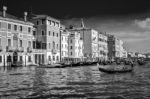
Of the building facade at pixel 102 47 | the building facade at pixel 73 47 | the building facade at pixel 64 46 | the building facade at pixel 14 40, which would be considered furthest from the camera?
the building facade at pixel 102 47

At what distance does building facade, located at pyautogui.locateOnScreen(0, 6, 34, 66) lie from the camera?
36.8 meters

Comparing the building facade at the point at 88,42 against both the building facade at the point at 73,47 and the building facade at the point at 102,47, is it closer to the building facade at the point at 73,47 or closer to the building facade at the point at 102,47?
the building facade at the point at 102,47

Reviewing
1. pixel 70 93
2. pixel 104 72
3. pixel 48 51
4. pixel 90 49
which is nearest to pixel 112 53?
pixel 90 49

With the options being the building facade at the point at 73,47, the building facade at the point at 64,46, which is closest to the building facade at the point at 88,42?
the building facade at the point at 73,47

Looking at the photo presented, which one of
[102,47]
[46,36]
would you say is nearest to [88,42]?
[102,47]

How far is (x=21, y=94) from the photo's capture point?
39.4 feet

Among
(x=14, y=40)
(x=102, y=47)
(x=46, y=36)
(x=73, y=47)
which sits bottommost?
(x=73, y=47)

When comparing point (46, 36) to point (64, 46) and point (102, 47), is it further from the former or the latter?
point (102, 47)

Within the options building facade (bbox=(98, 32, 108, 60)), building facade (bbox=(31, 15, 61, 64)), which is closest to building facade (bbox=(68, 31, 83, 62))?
building facade (bbox=(31, 15, 61, 64))

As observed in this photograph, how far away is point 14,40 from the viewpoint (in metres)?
39.0

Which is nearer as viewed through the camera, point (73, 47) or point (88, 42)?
point (73, 47)

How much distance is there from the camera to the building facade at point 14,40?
36.8 meters

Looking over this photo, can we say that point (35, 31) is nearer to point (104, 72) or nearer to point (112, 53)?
point (104, 72)

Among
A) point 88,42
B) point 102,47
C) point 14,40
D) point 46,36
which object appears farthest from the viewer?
point 102,47
